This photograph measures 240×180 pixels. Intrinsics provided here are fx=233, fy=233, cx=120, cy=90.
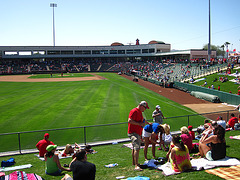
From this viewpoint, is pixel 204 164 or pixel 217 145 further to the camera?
pixel 217 145

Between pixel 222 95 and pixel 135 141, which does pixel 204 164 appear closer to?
pixel 135 141

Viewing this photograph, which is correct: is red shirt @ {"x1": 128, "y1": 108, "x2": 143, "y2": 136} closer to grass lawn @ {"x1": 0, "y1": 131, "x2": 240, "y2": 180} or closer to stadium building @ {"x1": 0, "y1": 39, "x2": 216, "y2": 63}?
grass lawn @ {"x1": 0, "y1": 131, "x2": 240, "y2": 180}

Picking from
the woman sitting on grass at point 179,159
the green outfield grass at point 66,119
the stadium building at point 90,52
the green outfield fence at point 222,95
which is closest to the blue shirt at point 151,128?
the woman sitting on grass at point 179,159

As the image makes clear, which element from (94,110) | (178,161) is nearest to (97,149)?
(178,161)

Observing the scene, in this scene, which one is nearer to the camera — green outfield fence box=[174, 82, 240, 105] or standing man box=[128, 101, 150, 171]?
standing man box=[128, 101, 150, 171]

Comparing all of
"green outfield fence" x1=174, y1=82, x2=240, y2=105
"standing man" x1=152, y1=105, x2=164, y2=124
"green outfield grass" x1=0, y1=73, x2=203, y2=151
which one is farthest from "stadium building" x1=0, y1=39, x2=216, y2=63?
"standing man" x1=152, y1=105, x2=164, y2=124

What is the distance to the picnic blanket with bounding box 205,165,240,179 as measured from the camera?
5809mm

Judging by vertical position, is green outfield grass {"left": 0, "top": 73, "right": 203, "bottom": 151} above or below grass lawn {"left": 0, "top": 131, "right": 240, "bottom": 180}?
below

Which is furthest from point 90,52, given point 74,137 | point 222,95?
point 74,137

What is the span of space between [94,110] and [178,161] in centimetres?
1690

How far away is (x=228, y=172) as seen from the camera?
611 centimetres

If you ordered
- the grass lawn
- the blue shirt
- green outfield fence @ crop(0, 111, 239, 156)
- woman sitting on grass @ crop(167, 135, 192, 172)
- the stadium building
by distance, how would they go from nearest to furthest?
the grass lawn < woman sitting on grass @ crop(167, 135, 192, 172) < the blue shirt < green outfield fence @ crop(0, 111, 239, 156) < the stadium building

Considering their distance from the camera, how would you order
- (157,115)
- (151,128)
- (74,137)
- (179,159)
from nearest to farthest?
(179,159), (151,128), (157,115), (74,137)

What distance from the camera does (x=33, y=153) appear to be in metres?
10.8
